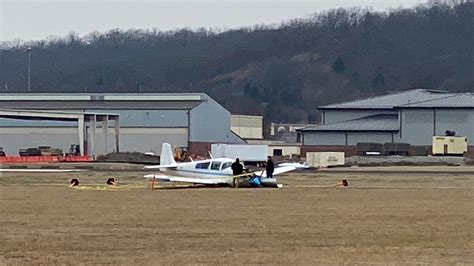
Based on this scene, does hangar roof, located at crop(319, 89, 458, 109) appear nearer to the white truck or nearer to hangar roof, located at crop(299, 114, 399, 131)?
hangar roof, located at crop(299, 114, 399, 131)

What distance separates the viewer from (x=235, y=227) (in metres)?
23.6

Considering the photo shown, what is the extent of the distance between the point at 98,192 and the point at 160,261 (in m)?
22.2

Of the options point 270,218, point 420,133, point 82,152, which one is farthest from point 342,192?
point 420,133

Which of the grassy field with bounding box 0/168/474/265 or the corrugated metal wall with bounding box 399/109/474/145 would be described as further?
the corrugated metal wall with bounding box 399/109/474/145

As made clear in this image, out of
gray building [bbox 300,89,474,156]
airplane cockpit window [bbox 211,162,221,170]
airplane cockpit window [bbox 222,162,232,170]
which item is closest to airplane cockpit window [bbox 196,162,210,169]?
airplane cockpit window [bbox 211,162,221,170]

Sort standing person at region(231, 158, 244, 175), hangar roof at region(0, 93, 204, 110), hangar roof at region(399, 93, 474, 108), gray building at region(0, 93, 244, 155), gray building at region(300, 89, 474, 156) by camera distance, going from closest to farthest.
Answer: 1. standing person at region(231, 158, 244, 175)
2. gray building at region(0, 93, 244, 155)
3. gray building at region(300, 89, 474, 156)
4. hangar roof at region(399, 93, 474, 108)
5. hangar roof at region(0, 93, 204, 110)

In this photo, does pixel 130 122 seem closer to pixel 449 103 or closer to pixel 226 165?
pixel 449 103

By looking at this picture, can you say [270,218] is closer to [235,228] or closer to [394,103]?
[235,228]

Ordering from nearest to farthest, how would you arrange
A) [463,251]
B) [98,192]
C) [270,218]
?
[463,251] < [270,218] < [98,192]

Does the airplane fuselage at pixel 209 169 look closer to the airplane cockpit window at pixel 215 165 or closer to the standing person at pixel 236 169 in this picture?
the airplane cockpit window at pixel 215 165

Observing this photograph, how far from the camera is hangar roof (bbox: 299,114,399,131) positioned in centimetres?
11175

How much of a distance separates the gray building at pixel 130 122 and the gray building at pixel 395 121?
1078 centimetres

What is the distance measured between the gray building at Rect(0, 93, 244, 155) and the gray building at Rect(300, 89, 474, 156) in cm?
1078

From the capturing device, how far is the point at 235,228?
920 inches
